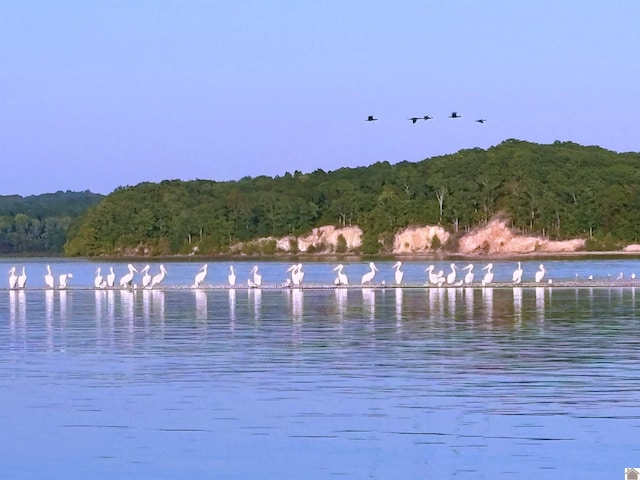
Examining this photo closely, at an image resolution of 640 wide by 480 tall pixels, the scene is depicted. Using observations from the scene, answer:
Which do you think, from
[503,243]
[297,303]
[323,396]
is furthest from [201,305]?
[503,243]

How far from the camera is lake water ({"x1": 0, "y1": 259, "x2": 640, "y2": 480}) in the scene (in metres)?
14.9

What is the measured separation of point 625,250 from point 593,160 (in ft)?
96.6

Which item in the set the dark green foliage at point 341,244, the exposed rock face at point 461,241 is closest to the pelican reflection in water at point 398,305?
the exposed rock face at point 461,241

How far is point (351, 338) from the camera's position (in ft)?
92.9

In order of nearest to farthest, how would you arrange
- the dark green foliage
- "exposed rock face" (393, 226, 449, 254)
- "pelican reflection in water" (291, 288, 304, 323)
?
1. "pelican reflection in water" (291, 288, 304, 323)
2. "exposed rock face" (393, 226, 449, 254)
3. the dark green foliage

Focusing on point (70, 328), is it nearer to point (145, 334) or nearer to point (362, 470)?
point (145, 334)

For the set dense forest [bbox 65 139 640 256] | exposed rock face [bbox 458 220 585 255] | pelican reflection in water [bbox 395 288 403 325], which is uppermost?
dense forest [bbox 65 139 640 256]

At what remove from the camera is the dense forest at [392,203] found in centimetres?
12238

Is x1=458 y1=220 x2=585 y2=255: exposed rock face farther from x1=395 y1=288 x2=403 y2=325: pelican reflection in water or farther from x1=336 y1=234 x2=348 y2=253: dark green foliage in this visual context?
x1=395 y1=288 x2=403 y2=325: pelican reflection in water

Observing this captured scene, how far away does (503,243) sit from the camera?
12306 centimetres

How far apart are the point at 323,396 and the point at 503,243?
104980 millimetres

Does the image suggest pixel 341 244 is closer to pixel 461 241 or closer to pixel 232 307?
pixel 461 241

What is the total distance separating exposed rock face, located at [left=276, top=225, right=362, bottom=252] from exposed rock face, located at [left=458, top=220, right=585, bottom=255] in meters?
12.8

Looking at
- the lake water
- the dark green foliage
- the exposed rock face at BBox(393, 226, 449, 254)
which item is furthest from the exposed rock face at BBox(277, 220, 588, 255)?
the lake water
